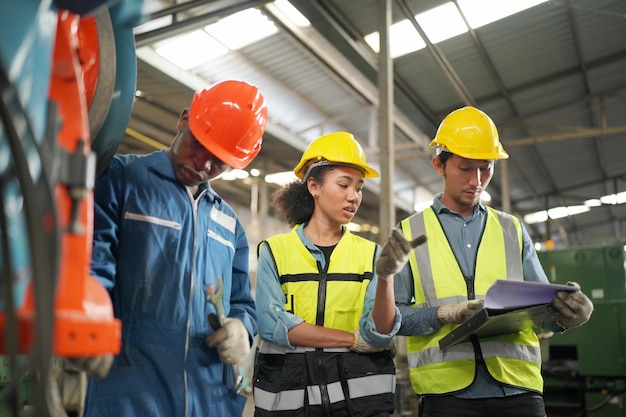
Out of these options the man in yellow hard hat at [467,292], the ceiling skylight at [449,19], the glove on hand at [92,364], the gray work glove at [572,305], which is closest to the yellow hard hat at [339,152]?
the man in yellow hard hat at [467,292]

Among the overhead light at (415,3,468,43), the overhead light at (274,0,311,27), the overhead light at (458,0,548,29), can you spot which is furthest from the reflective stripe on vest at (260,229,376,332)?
the overhead light at (458,0,548,29)

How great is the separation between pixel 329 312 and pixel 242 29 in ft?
17.1

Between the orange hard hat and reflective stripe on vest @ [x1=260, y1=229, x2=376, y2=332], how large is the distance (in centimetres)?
54

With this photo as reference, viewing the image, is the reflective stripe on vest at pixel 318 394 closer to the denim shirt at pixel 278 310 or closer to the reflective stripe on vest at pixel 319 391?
the reflective stripe on vest at pixel 319 391

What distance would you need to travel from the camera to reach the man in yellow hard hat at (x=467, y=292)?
191cm

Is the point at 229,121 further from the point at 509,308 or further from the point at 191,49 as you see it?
the point at 191,49

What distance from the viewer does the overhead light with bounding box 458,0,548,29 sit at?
23.1ft

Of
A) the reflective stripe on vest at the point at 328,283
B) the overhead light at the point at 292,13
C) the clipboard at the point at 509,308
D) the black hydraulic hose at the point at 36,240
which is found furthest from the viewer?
the overhead light at the point at 292,13

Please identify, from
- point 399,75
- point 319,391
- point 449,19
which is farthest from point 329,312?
point 399,75

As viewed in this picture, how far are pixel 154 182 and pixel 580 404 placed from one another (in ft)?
19.6

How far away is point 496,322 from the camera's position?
1.77m

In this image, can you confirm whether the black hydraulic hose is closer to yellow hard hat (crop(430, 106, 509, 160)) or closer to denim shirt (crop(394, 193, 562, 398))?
denim shirt (crop(394, 193, 562, 398))

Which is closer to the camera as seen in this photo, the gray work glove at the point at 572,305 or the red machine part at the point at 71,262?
the red machine part at the point at 71,262

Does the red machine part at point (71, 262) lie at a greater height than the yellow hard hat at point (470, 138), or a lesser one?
lesser
